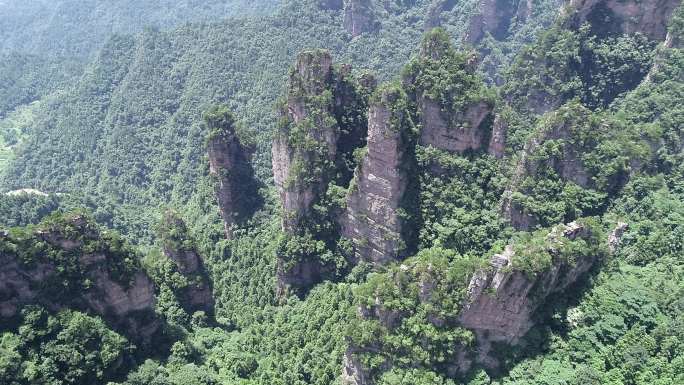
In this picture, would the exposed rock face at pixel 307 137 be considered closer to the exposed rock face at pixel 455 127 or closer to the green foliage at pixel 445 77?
the green foliage at pixel 445 77

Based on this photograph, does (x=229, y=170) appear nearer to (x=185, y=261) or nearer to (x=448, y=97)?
(x=185, y=261)

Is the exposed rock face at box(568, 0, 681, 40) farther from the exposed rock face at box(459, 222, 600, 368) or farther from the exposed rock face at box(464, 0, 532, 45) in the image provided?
the exposed rock face at box(464, 0, 532, 45)

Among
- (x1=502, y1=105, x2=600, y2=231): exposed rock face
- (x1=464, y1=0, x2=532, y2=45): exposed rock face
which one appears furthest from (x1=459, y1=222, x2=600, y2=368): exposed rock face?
(x1=464, y1=0, x2=532, y2=45): exposed rock face

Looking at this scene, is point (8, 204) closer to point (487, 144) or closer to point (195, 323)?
point (195, 323)

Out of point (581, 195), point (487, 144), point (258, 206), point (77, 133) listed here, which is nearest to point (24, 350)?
point (258, 206)

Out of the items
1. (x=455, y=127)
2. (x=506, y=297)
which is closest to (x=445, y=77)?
(x=455, y=127)

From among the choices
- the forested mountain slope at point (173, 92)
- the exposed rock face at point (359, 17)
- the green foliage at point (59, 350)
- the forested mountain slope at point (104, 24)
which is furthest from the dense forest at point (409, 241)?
the forested mountain slope at point (104, 24)
